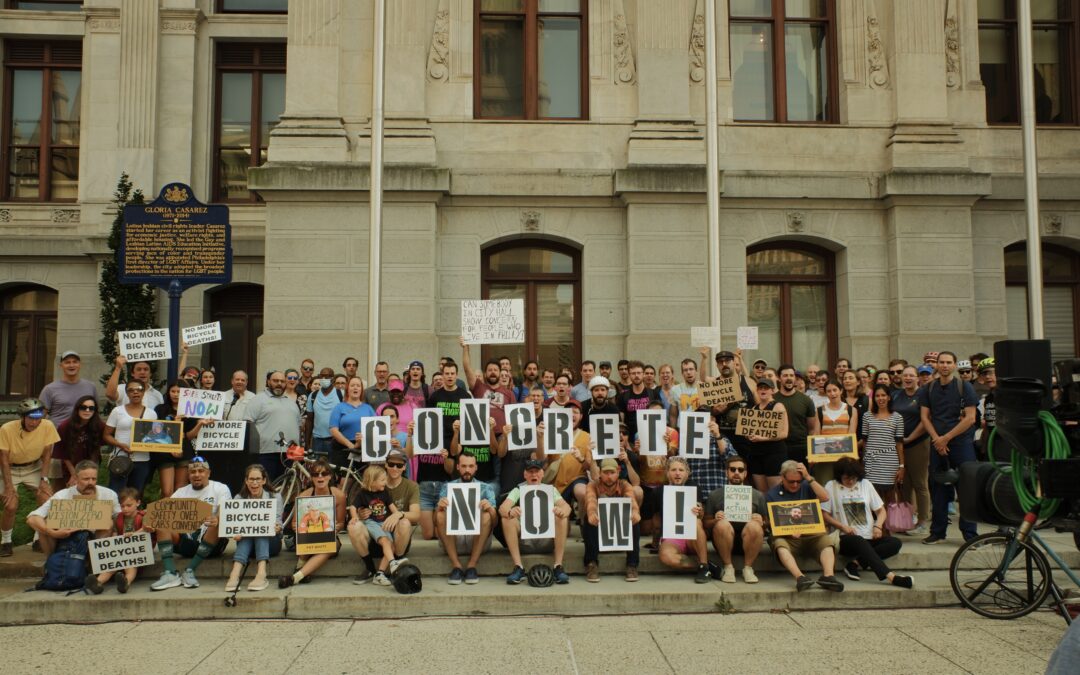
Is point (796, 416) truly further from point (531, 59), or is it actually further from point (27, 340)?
point (27, 340)

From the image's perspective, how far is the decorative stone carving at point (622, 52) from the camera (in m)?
16.7

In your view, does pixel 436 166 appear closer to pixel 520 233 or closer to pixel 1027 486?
pixel 520 233

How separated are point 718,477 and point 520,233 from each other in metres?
7.54

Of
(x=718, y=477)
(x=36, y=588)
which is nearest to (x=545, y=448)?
(x=718, y=477)

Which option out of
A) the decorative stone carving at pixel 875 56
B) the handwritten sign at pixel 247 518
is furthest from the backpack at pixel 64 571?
the decorative stone carving at pixel 875 56

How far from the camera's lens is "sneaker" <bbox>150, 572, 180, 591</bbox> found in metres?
9.20

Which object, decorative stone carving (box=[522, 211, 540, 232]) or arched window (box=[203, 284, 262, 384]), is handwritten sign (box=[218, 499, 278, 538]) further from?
arched window (box=[203, 284, 262, 384])

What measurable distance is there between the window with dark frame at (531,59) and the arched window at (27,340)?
550 inches

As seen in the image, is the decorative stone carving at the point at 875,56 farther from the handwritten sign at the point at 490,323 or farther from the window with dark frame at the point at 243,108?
the window with dark frame at the point at 243,108

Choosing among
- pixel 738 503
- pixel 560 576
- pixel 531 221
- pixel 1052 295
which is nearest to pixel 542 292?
pixel 531 221

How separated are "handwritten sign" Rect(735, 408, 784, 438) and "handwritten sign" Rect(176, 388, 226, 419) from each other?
21.7ft

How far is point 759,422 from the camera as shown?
34.0ft

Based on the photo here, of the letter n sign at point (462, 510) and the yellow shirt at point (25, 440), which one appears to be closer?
the letter n sign at point (462, 510)

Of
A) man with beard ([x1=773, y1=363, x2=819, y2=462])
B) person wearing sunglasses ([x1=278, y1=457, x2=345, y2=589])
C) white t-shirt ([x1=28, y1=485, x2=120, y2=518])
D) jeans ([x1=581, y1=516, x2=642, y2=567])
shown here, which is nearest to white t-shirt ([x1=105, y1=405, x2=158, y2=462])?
white t-shirt ([x1=28, y1=485, x2=120, y2=518])
